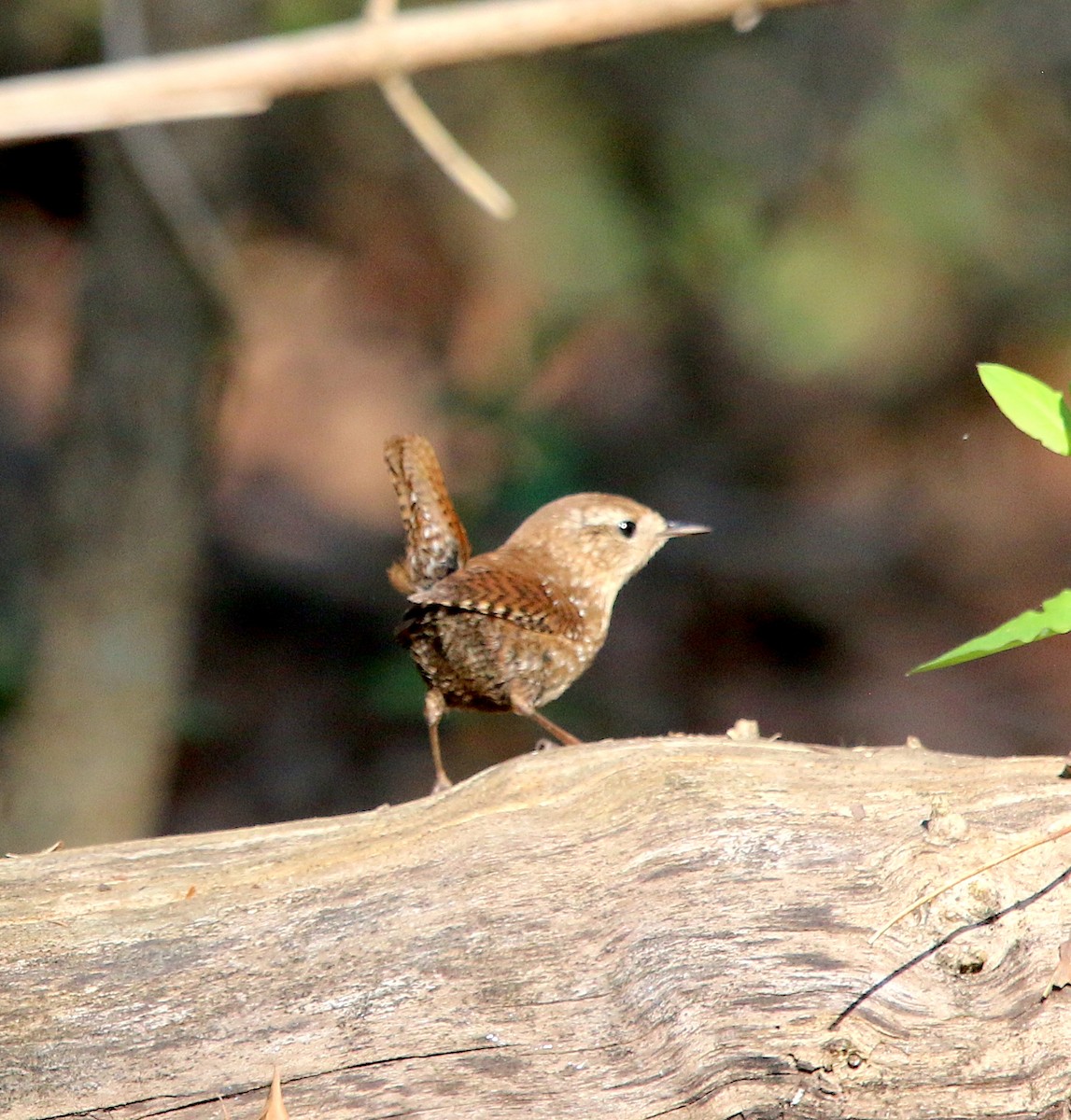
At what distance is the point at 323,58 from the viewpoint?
1.27 metres

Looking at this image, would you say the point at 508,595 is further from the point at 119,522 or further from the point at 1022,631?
the point at 119,522

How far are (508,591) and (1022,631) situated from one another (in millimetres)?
1766

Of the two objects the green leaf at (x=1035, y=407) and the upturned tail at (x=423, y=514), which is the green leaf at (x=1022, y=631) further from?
the upturned tail at (x=423, y=514)

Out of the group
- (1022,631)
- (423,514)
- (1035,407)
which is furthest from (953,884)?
(423,514)

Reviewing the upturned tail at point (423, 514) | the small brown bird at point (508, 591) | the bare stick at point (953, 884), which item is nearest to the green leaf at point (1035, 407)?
the bare stick at point (953, 884)

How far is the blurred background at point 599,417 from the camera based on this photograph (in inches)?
215

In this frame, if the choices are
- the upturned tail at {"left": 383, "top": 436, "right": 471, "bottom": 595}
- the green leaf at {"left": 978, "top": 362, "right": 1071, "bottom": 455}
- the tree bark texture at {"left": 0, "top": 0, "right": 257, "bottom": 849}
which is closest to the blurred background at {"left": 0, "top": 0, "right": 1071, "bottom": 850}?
the tree bark texture at {"left": 0, "top": 0, "right": 257, "bottom": 849}

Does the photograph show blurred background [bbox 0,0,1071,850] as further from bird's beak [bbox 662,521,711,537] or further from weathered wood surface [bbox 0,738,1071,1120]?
weathered wood surface [bbox 0,738,1071,1120]

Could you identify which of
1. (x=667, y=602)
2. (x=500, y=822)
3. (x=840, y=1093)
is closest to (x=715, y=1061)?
(x=840, y=1093)

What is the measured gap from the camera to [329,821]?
2920 mm

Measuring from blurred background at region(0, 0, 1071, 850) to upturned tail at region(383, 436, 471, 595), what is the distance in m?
1.57

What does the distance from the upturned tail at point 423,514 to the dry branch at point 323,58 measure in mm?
2610

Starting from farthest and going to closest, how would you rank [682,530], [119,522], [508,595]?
[119,522] < [682,530] < [508,595]

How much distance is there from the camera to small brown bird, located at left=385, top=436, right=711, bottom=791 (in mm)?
3633
